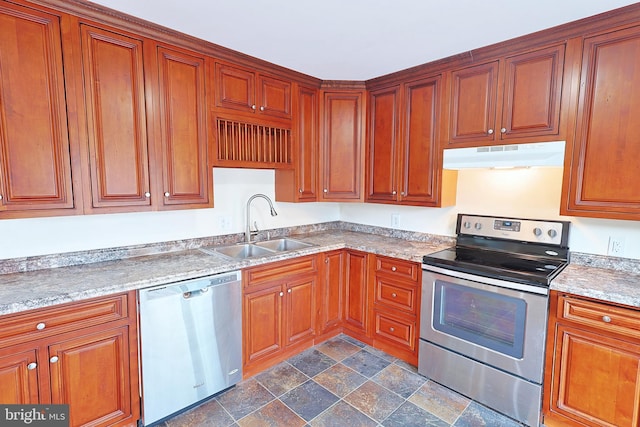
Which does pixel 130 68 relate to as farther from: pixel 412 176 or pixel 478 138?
pixel 478 138

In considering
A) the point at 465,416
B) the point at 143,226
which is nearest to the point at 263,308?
the point at 143,226

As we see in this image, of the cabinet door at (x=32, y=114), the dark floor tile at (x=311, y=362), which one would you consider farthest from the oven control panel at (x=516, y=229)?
the cabinet door at (x=32, y=114)

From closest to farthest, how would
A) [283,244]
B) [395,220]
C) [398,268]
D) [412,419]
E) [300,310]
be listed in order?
[412,419] < [398,268] < [300,310] < [283,244] < [395,220]

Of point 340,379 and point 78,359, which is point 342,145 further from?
point 78,359

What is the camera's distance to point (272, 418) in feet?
6.46

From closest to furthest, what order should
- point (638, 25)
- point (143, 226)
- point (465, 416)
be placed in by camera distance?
point (638, 25) → point (465, 416) → point (143, 226)

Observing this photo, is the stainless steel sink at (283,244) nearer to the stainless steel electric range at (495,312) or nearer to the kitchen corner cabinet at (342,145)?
the kitchen corner cabinet at (342,145)

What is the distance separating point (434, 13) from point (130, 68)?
5.95 feet

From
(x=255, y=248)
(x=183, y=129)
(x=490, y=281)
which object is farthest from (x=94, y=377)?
(x=490, y=281)

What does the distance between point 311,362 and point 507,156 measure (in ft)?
7.04

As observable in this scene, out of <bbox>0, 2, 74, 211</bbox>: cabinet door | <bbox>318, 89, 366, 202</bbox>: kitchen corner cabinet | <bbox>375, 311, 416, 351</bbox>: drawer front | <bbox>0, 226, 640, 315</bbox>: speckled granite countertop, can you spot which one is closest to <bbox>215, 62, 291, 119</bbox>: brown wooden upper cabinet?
<bbox>318, 89, 366, 202</bbox>: kitchen corner cabinet

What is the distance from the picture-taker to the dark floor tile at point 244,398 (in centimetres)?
204

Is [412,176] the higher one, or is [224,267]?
[412,176]

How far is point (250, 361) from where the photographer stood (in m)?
2.34
